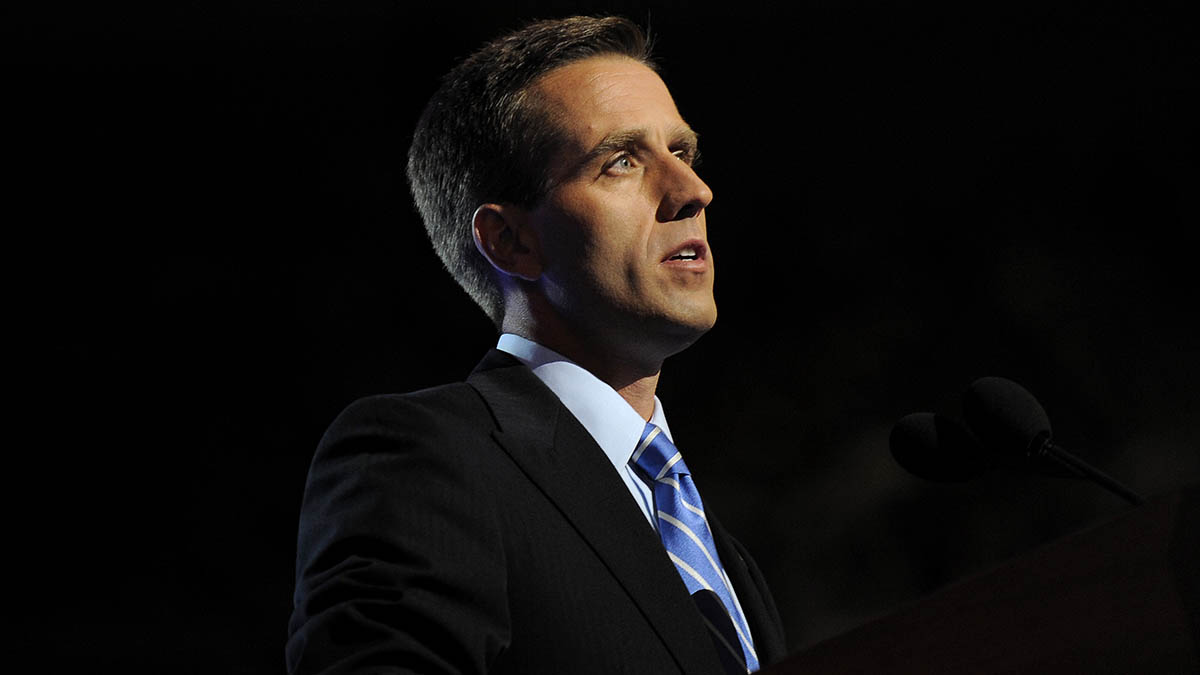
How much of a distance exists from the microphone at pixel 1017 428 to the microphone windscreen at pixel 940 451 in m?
0.06

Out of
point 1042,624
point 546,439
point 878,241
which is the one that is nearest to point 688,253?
point 546,439

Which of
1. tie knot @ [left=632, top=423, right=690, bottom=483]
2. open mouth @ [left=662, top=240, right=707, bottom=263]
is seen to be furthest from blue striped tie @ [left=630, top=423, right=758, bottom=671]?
open mouth @ [left=662, top=240, right=707, bottom=263]

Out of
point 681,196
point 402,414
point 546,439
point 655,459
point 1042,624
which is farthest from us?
point 681,196

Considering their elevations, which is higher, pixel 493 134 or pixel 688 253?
pixel 493 134

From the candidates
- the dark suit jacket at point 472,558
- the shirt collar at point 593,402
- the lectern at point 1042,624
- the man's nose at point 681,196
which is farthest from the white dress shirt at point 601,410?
the lectern at point 1042,624

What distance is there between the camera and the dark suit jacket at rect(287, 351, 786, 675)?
1041 millimetres

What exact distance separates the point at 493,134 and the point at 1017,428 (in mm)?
797

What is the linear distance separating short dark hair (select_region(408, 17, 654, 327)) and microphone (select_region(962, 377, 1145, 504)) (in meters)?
0.63

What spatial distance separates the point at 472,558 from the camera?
3.68 feet

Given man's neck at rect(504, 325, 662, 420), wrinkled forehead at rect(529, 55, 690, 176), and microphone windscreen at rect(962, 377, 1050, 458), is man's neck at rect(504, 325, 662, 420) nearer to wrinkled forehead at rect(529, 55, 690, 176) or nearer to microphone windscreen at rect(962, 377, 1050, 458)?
wrinkled forehead at rect(529, 55, 690, 176)

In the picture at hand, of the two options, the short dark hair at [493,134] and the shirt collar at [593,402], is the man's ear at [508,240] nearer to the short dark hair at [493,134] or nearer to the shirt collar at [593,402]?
the short dark hair at [493,134]

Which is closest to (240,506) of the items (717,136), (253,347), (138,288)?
(253,347)

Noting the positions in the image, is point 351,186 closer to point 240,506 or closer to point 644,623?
point 240,506

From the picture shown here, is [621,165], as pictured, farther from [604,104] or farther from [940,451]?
[940,451]
